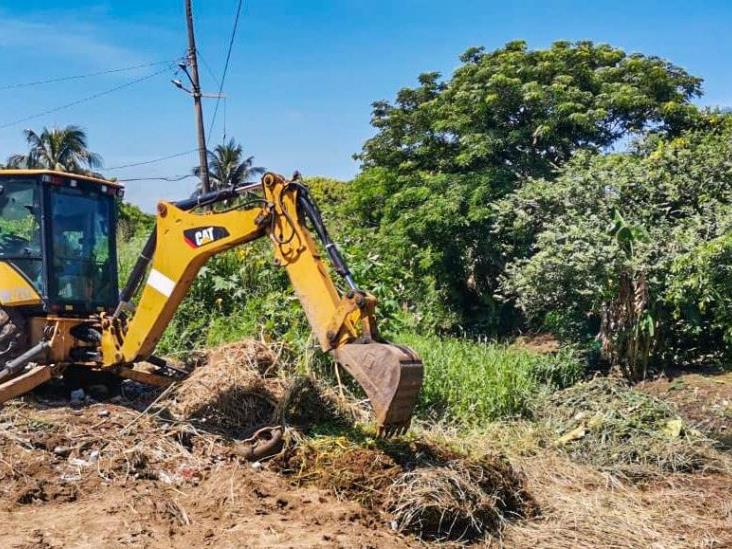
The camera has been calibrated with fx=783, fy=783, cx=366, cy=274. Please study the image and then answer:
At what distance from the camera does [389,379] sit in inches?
192

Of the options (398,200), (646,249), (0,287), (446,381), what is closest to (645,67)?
(398,200)

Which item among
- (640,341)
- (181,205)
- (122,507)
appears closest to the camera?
(122,507)

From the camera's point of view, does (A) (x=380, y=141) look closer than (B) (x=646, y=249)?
No

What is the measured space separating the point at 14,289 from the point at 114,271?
0.96 meters

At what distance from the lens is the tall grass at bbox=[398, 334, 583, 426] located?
8227mm

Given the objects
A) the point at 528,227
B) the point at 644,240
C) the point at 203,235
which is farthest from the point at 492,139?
the point at 203,235

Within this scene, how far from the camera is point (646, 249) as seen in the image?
9656 mm

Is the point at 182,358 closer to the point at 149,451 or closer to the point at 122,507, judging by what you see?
the point at 149,451

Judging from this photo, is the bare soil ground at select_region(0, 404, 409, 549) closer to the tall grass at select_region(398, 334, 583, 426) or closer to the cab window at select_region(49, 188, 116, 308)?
the cab window at select_region(49, 188, 116, 308)

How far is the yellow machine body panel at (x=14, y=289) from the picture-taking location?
6879 millimetres

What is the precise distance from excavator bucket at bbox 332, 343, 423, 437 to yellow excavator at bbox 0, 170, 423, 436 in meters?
0.06

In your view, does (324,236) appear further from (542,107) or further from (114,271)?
A: (542,107)

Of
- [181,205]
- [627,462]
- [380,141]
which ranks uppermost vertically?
[380,141]

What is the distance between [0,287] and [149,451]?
7.17 ft
